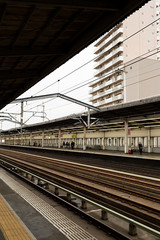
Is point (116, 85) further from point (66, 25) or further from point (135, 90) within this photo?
point (66, 25)

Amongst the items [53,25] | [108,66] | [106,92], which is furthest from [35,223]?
[108,66]

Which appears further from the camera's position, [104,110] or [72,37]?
[104,110]

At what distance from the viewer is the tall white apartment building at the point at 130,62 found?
5512cm

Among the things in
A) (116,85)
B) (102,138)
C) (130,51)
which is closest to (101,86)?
(116,85)

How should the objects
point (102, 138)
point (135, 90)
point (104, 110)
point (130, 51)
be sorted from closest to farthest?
1. point (104, 110)
2. point (102, 138)
3. point (135, 90)
4. point (130, 51)

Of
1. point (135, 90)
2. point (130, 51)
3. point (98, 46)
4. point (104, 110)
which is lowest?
point (104, 110)

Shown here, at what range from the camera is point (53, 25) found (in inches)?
222

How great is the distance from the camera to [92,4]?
4477mm

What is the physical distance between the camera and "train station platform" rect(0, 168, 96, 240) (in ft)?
17.0

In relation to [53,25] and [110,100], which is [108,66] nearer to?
[110,100]

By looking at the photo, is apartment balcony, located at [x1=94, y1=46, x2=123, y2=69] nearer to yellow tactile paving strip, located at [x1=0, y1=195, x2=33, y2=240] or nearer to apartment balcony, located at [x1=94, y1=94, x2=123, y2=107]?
apartment balcony, located at [x1=94, y1=94, x2=123, y2=107]

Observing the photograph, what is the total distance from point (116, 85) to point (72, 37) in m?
55.9

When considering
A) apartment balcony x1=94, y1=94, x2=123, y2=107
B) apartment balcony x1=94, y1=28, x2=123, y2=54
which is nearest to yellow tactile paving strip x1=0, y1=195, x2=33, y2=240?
apartment balcony x1=94, y1=94, x2=123, y2=107

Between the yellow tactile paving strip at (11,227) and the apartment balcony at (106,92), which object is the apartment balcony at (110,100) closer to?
the apartment balcony at (106,92)
